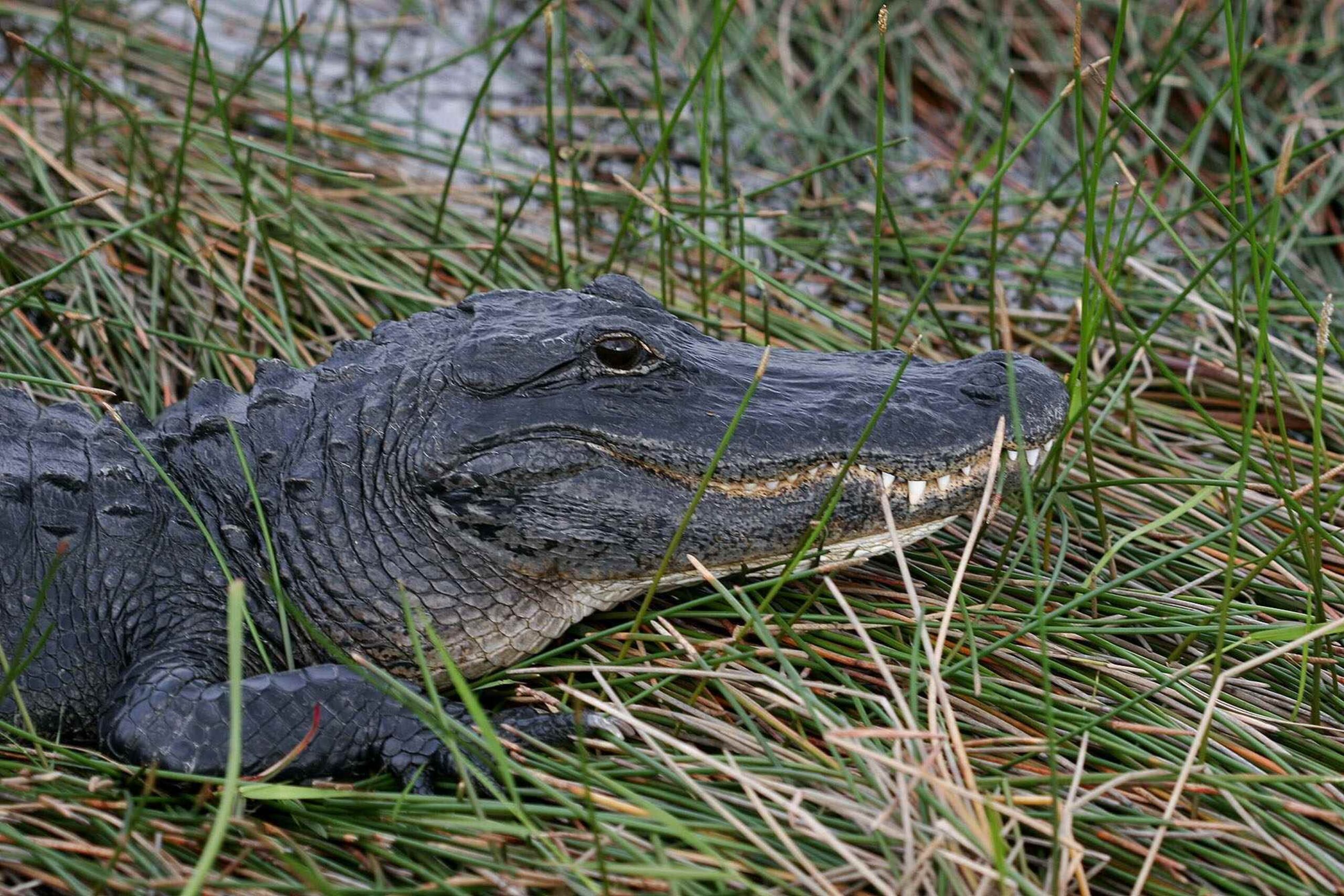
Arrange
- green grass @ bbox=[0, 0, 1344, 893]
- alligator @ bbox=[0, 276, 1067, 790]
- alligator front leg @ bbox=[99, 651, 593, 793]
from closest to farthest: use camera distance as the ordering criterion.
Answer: green grass @ bbox=[0, 0, 1344, 893]
alligator front leg @ bbox=[99, 651, 593, 793]
alligator @ bbox=[0, 276, 1067, 790]

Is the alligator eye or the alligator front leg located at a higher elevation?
the alligator eye

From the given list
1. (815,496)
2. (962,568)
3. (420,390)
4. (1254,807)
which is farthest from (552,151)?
(1254,807)

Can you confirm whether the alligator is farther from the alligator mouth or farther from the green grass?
the green grass

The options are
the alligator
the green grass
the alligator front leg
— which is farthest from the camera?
the alligator

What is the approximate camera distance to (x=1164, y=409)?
13.4 ft

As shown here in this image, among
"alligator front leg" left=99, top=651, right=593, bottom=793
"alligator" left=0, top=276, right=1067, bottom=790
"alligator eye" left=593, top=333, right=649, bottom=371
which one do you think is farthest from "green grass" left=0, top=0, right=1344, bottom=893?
"alligator eye" left=593, top=333, right=649, bottom=371

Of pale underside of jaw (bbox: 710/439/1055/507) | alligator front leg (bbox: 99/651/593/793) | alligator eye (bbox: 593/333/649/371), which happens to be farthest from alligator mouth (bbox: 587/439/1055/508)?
alligator front leg (bbox: 99/651/593/793)

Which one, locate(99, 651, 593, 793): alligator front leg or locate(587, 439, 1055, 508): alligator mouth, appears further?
locate(587, 439, 1055, 508): alligator mouth

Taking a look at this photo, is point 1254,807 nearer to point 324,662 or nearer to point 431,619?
point 431,619

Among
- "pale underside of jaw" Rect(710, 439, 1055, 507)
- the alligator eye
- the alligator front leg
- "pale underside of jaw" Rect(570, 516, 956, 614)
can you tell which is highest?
the alligator eye

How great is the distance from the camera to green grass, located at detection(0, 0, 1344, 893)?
233cm

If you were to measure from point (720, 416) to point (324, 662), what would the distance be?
1.00m

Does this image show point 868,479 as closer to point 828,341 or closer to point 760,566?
point 760,566

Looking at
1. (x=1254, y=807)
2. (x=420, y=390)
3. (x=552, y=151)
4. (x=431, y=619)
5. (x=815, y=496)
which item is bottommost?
(x=1254, y=807)
